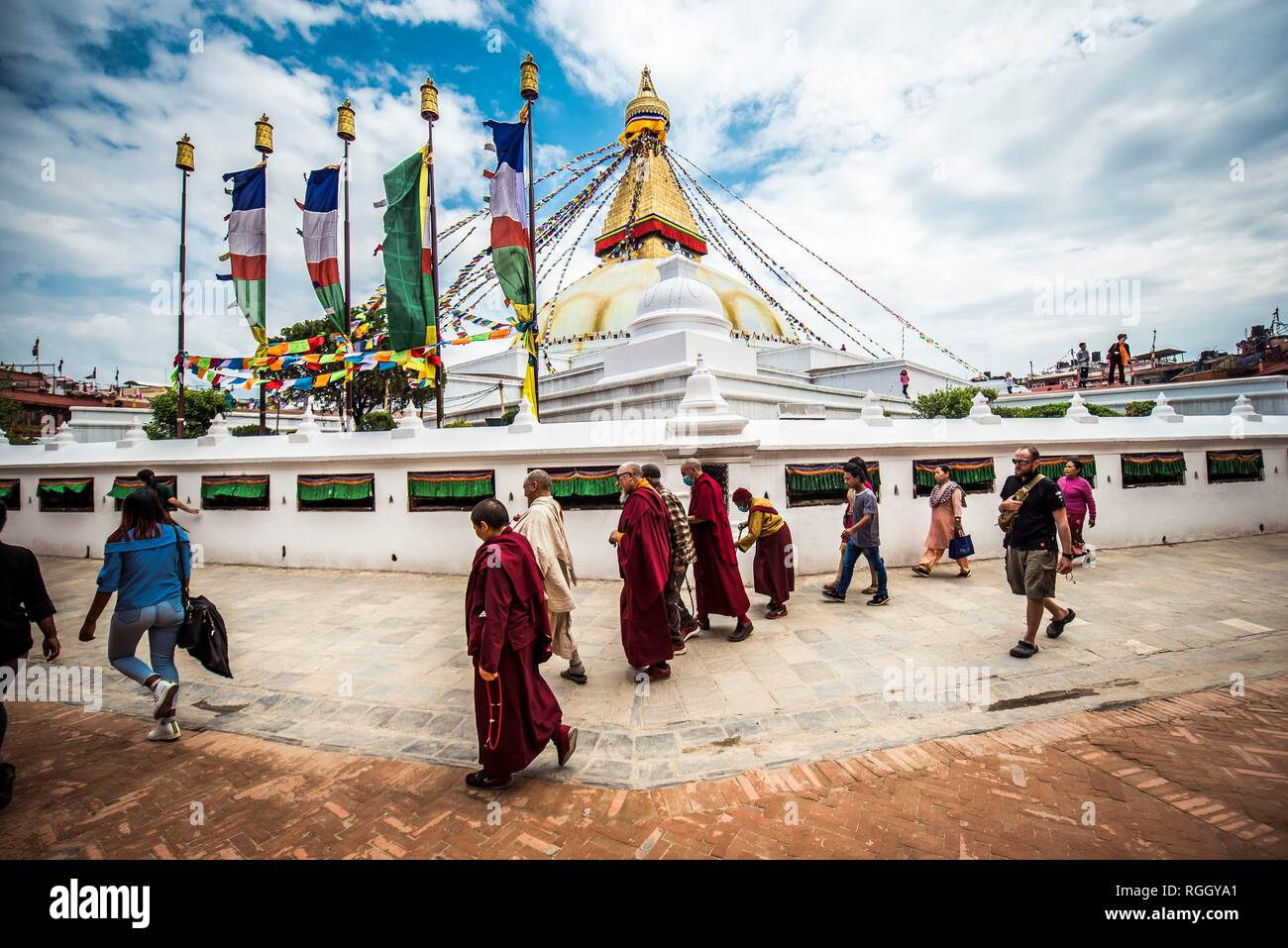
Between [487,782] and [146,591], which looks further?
[146,591]

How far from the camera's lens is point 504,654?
3193 millimetres

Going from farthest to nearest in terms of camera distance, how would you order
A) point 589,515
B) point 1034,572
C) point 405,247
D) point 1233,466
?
point 405,247 < point 1233,466 < point 589,515 < point 1034,572

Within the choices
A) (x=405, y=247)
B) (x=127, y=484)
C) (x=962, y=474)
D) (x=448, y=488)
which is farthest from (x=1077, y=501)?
(x=127, y=484)

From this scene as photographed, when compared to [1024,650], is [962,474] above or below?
above

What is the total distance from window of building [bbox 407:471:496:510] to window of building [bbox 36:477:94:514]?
800 cm

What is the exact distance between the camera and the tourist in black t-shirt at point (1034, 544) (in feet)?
15.2

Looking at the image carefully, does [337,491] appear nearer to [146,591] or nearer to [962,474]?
[146,591]

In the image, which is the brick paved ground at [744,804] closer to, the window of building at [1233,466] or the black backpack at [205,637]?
Result: the black backpack at [205,637]

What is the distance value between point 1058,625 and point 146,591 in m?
7.52

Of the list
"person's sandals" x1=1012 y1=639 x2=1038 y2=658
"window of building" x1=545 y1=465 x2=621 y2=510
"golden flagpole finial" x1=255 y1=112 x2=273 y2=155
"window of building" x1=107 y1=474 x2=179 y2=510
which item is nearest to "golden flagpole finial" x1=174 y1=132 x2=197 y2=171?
"golden flagpole finial" x1=255 y1=112 x2=273 y2=155

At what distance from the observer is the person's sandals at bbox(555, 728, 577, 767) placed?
3.36m

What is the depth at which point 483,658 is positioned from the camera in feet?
9.90

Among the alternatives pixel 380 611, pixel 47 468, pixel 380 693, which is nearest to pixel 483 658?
pixel 380 693

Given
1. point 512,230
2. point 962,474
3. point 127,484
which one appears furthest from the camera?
point 127,484
